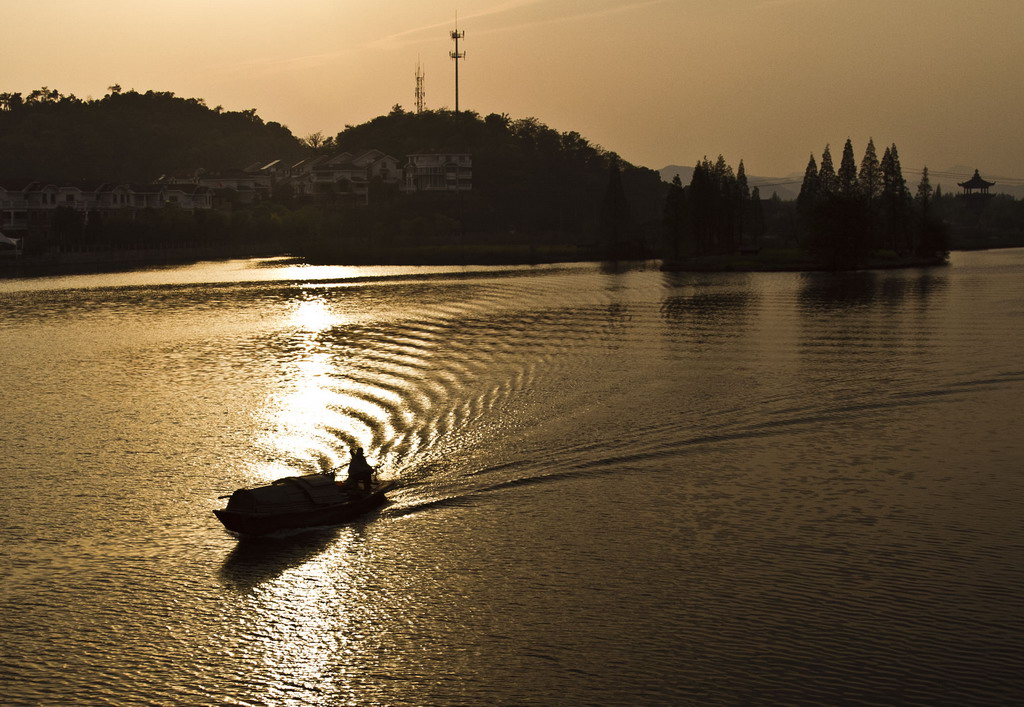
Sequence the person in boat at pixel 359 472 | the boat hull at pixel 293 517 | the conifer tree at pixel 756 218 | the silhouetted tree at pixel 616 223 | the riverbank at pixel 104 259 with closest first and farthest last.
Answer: the boat hull at pixel 293 517 → the person in boat at pixel 359 472 → the riverbank at pixel 104 259 → the silhouetted tree at pixel 616 223 → the conifer tree at pixel 756 218

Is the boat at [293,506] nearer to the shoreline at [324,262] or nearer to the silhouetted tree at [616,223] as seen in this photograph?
the shoreline at [324,262]

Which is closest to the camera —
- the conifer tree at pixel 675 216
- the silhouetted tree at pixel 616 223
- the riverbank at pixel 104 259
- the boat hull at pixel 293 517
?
the boat hull at pixel 293 517

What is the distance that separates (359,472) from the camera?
28.2 meters

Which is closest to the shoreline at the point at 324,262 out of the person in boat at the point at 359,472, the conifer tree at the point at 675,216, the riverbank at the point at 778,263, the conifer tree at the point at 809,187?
the riverbank at the point at 778,263

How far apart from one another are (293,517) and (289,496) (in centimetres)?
61

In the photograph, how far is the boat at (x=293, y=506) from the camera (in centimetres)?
2567

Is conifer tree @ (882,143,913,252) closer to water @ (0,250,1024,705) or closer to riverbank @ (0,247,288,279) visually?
water @ (0,250,1024,705)

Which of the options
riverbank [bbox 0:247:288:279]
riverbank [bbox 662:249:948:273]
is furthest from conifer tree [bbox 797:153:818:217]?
riverbank [bbox 0:247:288:279]

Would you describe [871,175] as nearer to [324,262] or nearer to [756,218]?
[756,218]

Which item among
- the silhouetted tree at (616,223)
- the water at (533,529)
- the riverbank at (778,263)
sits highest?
the silhouetted tree at (616,223)

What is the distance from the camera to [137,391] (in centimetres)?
4675

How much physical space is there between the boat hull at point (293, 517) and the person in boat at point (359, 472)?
0.62 m

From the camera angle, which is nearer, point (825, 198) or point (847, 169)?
point (825, 198)

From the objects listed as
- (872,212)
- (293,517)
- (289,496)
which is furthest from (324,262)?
(293,517)
